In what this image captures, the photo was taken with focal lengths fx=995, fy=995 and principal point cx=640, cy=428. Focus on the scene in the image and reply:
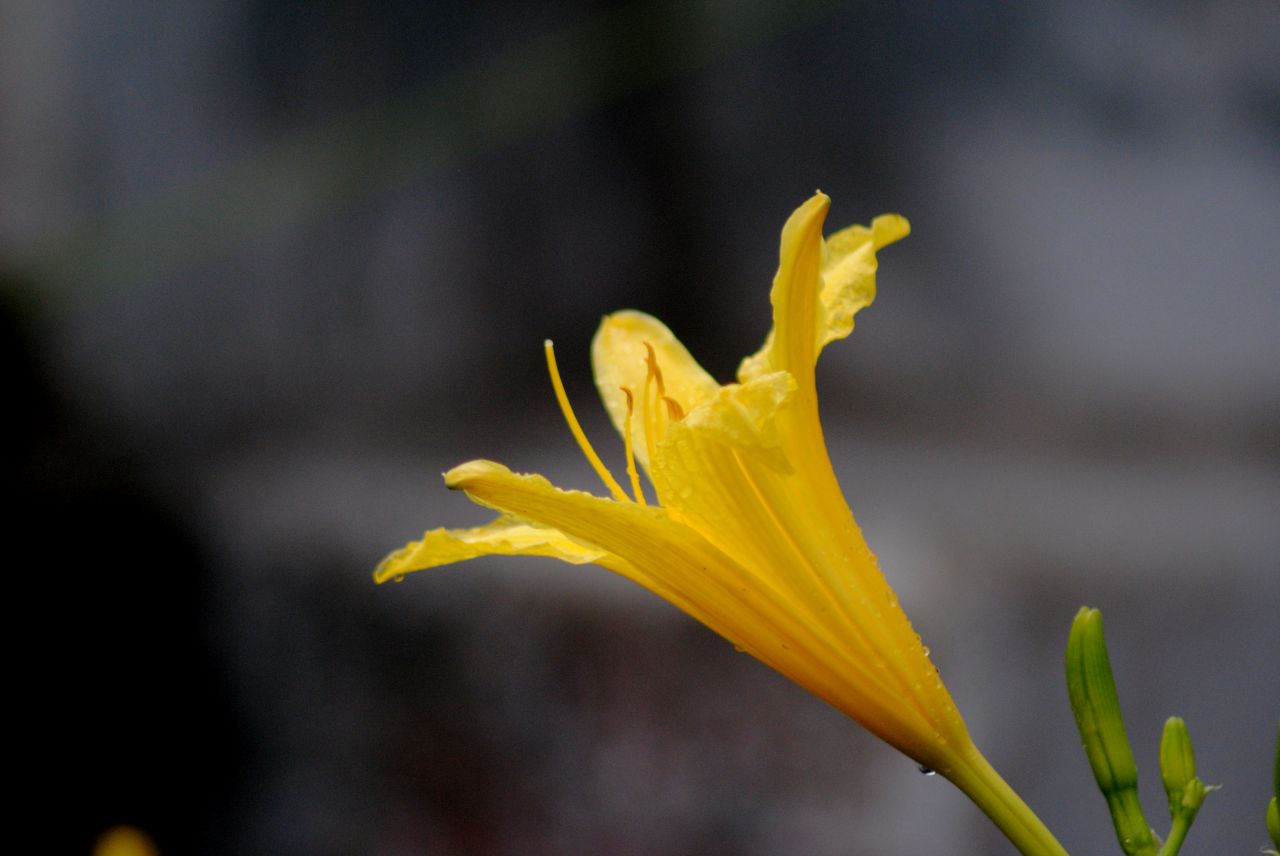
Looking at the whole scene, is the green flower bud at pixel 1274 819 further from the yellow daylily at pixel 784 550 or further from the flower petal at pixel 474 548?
the flower petal at pixel 474 548

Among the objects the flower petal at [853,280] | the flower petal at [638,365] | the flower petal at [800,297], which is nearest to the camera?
the flower petal at [800,297]

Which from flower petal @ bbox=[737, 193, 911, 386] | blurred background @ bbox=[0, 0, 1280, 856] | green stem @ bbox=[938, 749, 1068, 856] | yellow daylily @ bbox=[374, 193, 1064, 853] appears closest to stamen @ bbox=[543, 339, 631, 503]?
yellow daylily @ bbox=[374, 193, 1064, 853]

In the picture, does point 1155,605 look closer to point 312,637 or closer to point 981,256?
point 981,256

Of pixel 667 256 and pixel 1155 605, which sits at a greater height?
pixel 667 256

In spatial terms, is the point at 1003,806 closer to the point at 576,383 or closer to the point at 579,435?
the point at 579,435

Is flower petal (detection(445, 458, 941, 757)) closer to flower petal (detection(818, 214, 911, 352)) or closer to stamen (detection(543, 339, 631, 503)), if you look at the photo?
stamen (detection(543, 339, 631, 503))

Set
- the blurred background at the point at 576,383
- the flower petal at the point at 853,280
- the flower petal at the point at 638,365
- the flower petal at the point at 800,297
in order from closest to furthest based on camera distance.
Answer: the flower petal at the point at 800,297 → the flower petal at the point at 853,280 → the flower petal at the point at 638,365 → the blurred background at the point at 576,383

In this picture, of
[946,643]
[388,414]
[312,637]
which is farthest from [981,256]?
[312,637]

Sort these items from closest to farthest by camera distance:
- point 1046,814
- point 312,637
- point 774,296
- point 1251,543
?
point 774,296 → point 1046,814 → point 1251,543 → point 312,637

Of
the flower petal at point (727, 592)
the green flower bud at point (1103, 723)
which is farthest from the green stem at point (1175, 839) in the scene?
the flower petal at point (727, 592)
